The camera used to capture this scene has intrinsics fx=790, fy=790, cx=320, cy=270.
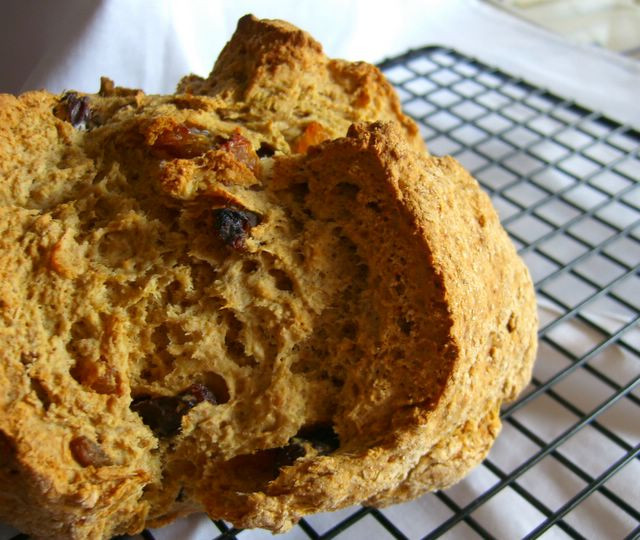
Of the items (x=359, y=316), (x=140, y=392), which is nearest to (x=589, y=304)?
(x=359, y=316)

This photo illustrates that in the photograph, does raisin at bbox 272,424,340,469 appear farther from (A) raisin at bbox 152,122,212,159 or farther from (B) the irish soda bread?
(A) raisin at bbox 152,122,212,159

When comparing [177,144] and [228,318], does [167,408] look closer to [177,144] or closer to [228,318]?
[228,318]

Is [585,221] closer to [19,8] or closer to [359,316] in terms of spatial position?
[359,316]

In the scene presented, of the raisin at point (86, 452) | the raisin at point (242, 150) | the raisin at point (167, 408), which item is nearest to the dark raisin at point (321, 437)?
the raisin at point (167, 408)

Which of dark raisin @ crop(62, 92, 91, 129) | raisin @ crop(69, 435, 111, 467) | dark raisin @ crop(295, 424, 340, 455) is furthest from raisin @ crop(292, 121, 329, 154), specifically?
raisin @ crop(69, 435, 111, 467)

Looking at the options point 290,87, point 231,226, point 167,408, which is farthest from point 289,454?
point 290,87

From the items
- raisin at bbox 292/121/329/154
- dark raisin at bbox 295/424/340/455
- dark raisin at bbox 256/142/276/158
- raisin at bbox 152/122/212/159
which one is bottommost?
dark raisin at bbox 295/424/340/455
